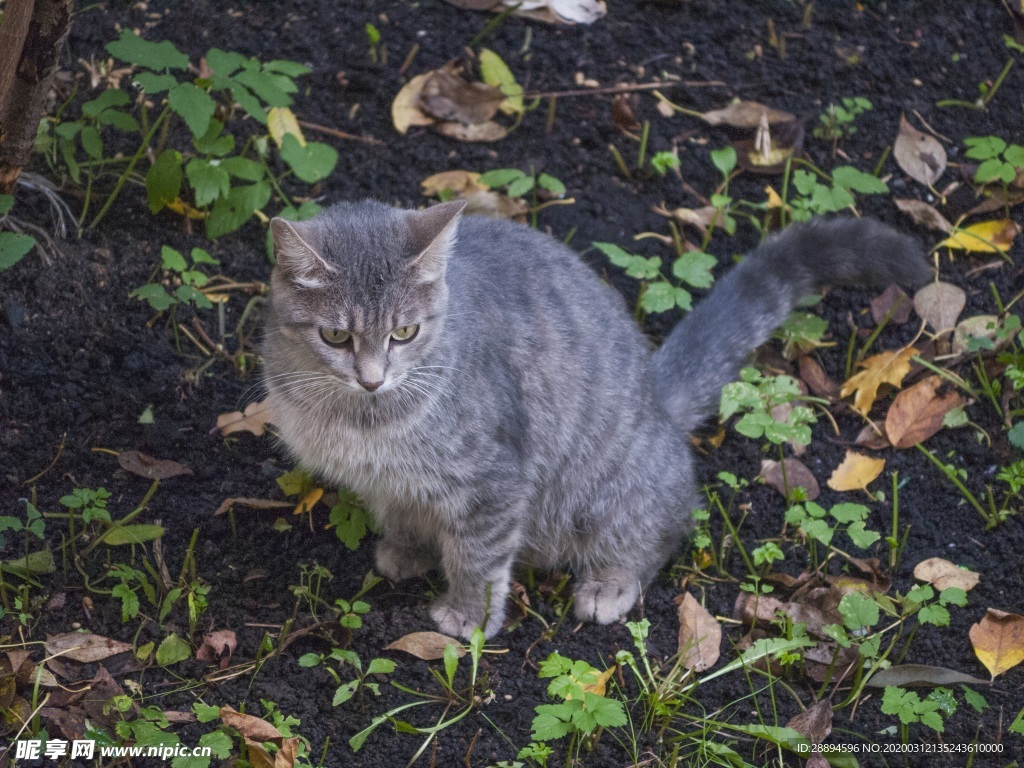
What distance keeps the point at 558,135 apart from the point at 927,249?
63.0 inches

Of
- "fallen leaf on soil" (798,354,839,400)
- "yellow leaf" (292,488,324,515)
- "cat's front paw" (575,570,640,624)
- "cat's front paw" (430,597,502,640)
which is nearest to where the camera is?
"cat's front paw" (430,597,502,640)

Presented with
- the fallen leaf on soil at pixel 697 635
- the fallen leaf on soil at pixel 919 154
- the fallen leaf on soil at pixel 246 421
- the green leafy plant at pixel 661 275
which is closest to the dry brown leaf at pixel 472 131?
the green leafy plant at pixel 661 275

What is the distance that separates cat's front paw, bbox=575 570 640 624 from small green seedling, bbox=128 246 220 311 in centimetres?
168

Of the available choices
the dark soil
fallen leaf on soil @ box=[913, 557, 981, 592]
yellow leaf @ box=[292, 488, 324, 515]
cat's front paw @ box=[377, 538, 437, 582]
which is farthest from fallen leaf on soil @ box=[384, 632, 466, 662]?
fallen leaf on soil @ box=[913, 557, 981, 592]

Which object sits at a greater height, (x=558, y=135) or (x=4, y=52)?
(x=4, y=52)

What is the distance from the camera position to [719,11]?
5203mm

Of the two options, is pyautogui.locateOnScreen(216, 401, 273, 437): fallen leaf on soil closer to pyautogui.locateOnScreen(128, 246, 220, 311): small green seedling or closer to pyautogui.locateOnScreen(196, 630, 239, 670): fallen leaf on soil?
pyautogui.locateOnScreen(128, 246, 220, 311): small green seedling

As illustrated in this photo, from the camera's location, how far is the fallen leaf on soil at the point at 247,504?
12.2 ft

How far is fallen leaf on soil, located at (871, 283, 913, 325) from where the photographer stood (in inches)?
176

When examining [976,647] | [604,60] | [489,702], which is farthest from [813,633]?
[604,60]

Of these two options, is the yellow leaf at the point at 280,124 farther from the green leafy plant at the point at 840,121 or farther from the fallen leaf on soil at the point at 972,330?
the fallen leaf on soil at the point at 972,330

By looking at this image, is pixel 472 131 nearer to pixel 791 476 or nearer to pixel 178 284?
pixel 178 284

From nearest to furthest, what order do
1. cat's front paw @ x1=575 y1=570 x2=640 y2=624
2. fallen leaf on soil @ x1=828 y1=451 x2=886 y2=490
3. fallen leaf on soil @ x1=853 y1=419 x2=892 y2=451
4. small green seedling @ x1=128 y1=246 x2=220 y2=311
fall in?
1. cat's front paw @ x1=575 y1=570 x2=640 y2=624
2. small green seedling @ x1=128 y1=246 x2=220 y2=311
3. fallen leaf on soil @ x1=828 y1=451 x2=886 y2=490
4. fallen leaf on soil @ x1=853 y1=419 x2=892 y2=451

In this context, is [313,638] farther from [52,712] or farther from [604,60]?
[604,60]
